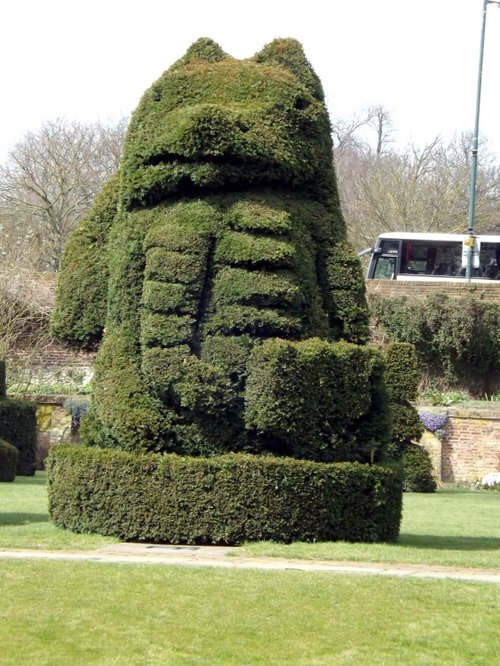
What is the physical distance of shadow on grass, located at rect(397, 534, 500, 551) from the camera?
12.1 m

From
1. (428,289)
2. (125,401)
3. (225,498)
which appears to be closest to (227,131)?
(125,401)

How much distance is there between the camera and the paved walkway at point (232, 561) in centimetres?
972

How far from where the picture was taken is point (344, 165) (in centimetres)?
6184

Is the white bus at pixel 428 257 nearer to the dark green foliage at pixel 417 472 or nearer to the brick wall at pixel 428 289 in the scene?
the brick wall at pixel 428 289

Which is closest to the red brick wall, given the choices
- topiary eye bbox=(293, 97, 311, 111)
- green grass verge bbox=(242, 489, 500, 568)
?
green grass verge bbox=(242, 489, 500, 568)

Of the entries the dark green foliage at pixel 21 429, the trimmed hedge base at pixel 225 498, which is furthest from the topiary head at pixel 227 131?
the dark green foliage at pixel 21 429

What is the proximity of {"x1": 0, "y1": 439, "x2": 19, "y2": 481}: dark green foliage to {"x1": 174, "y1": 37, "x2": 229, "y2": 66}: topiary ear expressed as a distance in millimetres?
11139

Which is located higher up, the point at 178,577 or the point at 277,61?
the point at 277,61

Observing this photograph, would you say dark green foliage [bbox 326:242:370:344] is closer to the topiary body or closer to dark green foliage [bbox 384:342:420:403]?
the topiary body

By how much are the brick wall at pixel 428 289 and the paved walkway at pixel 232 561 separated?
24.5 m

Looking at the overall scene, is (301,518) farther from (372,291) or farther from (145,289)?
(372,291)

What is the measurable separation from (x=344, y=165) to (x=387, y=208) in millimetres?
14336

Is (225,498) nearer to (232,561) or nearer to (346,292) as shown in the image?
(232,561)

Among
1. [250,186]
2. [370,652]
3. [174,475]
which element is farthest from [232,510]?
[370,652]
